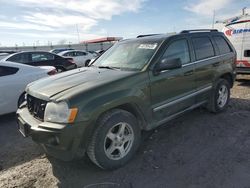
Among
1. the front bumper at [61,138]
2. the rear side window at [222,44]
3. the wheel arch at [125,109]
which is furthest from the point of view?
the rear side window at [222,44]

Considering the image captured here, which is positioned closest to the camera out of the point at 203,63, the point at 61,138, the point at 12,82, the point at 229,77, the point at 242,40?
the point at 61,138

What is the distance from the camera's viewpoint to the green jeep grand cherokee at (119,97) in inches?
118

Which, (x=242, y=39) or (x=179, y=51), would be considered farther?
(x=242, y=39)

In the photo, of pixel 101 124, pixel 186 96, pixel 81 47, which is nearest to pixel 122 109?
pixel 101 124

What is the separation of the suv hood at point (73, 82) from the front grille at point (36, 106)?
0.24 feet

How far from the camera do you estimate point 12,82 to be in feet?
18.4

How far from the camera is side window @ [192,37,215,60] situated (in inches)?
186

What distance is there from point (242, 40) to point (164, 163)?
6.42 m

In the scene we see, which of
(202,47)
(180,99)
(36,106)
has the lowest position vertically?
(180,99)

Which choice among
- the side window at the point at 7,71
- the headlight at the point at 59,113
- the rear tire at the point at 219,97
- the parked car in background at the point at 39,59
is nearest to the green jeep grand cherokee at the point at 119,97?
the headlight at the point at 59,113

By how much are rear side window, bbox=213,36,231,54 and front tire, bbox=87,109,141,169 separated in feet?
9.81

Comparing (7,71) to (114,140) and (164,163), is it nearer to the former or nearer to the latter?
(114,140)

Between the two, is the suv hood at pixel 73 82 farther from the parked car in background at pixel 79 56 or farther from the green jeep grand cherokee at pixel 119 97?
the parked car in background at pixel 79 56

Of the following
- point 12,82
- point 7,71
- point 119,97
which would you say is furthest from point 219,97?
point 7,71
